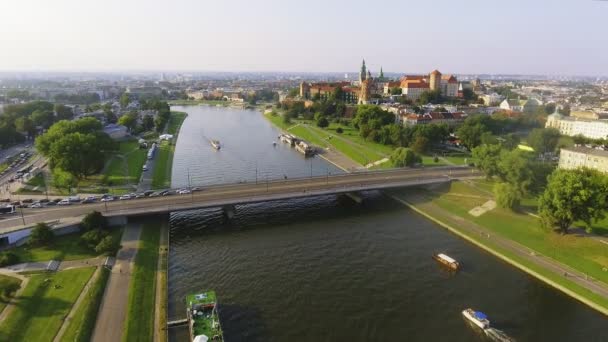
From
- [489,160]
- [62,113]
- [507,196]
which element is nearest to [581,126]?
[489,160]

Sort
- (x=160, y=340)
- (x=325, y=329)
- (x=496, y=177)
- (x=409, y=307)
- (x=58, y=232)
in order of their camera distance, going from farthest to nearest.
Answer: (x=496, y=177) < (x=58, y=232) < (x=409, y=307) < (x=325, y=329) < (x=160, y=340)

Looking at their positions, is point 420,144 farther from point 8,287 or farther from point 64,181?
point 8,287

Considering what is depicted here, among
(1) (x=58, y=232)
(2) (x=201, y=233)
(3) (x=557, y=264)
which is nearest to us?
(3) (x=557, y=264)

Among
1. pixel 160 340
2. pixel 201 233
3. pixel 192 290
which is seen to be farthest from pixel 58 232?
pixel 160 340

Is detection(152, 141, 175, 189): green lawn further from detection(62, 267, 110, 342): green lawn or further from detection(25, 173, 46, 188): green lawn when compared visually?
detection(62, 267, 110, 342): green lawn

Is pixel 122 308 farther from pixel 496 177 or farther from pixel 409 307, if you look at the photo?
pixel 496 177

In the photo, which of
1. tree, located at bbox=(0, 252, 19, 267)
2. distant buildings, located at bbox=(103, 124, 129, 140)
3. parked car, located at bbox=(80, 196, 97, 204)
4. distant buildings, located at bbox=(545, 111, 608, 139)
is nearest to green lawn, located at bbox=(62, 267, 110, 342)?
tree, located at bbox=(0, 252, 19, 267)
